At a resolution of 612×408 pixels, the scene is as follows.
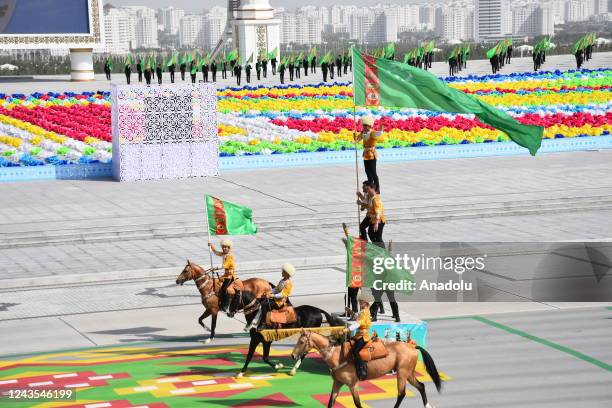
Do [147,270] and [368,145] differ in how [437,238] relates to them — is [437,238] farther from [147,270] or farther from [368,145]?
[147,270]

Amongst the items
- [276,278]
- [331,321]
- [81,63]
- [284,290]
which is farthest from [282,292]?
[81,63]

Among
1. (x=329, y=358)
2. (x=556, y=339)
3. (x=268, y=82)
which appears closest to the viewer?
(x=329, y=358)

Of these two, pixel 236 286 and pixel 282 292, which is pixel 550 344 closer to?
pixel 282 292

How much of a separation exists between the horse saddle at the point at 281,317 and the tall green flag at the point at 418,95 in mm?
3283

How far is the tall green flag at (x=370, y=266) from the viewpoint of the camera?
14.2m

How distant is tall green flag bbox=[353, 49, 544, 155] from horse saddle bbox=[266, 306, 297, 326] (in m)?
3.28

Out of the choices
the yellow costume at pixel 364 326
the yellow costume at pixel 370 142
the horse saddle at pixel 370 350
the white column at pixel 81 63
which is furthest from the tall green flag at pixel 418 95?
the white column at pixel 81 63

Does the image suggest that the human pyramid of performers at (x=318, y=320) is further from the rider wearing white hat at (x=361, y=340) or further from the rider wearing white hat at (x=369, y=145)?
the rider wearing white hat at (x=369, y=145)

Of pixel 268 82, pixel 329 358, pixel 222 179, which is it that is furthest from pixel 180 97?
pixel 268 82

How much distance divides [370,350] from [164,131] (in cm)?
1767

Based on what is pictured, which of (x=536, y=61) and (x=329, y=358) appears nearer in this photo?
(x=329, y=358)

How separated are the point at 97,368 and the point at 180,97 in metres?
16.0

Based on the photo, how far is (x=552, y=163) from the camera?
31859 millimetres

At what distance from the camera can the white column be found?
6053 cm
